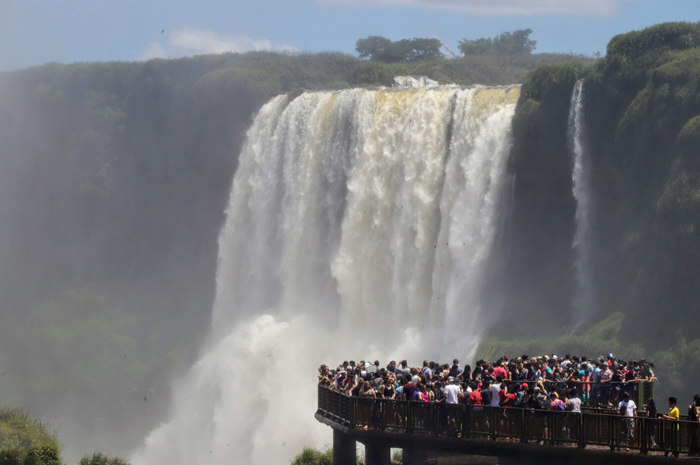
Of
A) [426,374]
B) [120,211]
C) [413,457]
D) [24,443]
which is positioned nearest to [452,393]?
[426,374]

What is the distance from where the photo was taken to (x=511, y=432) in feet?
66.4

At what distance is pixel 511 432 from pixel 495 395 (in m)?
0.70

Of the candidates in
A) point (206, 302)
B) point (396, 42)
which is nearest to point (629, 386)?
point (206, 302)

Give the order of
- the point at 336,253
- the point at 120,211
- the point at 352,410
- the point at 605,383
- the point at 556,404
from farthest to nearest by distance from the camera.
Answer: the point at 120,211 → the point at 336,253 → the point at 352,410 → the point at 605,383 → the point at 556,404

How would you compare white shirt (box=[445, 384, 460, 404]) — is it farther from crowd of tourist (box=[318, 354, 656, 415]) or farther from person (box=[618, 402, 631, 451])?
person (box=[618, 402, 631, 451])

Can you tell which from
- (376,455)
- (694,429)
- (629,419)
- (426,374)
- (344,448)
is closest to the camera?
(694,429)

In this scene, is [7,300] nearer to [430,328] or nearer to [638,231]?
[430,328]

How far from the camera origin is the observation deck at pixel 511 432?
18297mm

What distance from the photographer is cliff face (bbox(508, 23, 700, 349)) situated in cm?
3338

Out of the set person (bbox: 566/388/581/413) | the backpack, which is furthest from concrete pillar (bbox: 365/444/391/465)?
person (bbox: 566/388/581/413)

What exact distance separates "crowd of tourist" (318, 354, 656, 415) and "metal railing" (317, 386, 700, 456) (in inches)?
6.9

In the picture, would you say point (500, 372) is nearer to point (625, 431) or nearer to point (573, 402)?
point (573, 402)

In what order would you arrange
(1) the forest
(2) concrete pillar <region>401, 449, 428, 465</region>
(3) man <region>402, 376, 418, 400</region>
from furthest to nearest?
1. (1) the forest
2. (2) concrete pillar <region>401, 449, 428, 465</region>
3. (3) man <region>402, 376, 418, 400</region>

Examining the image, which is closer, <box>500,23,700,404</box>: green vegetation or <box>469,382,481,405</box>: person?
<box>469,382,481,405</box>: person
